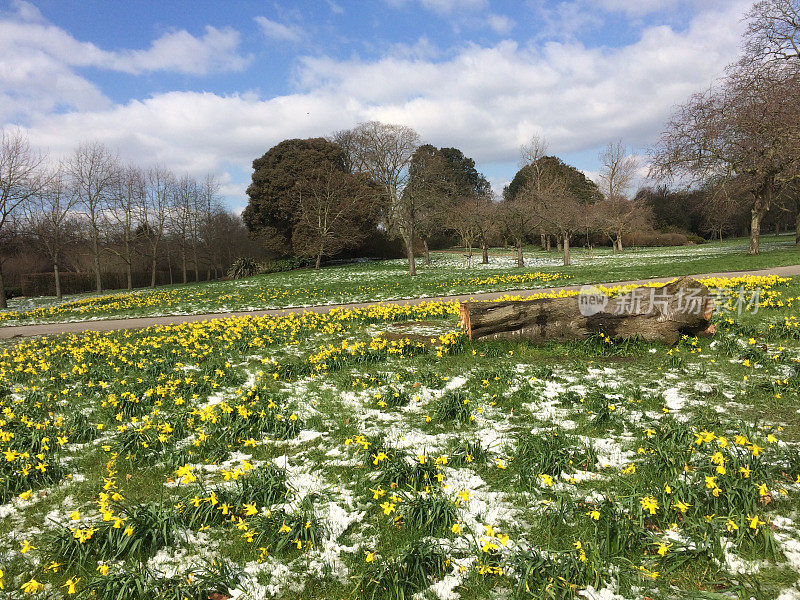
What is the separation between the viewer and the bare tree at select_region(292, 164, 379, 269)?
1409 inches

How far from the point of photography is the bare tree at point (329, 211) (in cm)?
3578

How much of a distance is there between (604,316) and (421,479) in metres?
4.49

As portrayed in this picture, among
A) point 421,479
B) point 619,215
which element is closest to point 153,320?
point 421,479

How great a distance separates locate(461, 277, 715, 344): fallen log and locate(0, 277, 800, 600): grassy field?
12.1 inches

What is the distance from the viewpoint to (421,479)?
328 cm

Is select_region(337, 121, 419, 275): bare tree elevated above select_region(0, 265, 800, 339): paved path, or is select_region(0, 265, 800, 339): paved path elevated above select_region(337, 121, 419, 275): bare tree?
select_region(337, 121, 419, 275): bare tree

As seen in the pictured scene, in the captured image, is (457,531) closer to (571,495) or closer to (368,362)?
(571,495)

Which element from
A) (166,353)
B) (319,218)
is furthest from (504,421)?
(319,218)

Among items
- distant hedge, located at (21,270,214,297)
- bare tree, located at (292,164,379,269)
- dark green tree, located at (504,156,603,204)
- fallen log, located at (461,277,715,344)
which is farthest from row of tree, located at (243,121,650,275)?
fallen log, located at (461,277,715,344)

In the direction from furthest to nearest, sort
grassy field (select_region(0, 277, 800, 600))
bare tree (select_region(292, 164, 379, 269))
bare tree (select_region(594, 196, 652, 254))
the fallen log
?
1. bare tree (select_region(594, 196, 652, 254))
2. bare tree (select_region(292, 164, 379, 269))
3. the fallen log
4. grassy field (select_region(0, 277, 800, 600))

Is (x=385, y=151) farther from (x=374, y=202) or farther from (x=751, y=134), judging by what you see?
(x=751, y=134)

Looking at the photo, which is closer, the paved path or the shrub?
the paved path

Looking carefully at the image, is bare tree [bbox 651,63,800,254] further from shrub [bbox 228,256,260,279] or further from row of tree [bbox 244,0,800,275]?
shrub [bbox 228,256,260,279]

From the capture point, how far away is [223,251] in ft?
149
